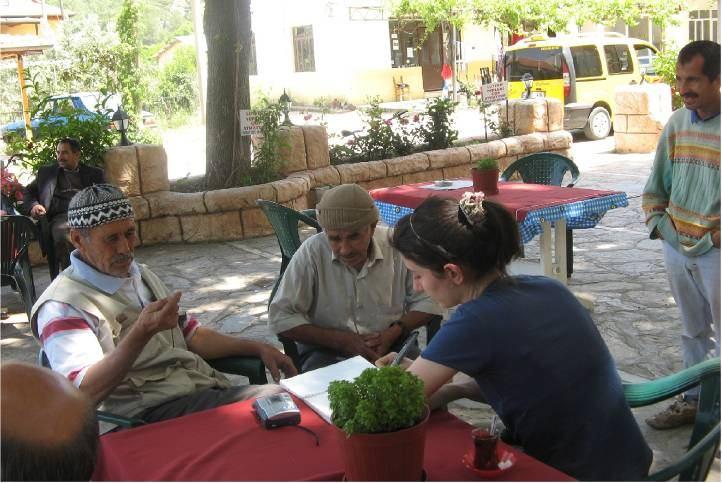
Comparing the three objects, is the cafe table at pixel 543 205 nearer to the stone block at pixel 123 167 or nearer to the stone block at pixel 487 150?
the stone block at pixel 123 167

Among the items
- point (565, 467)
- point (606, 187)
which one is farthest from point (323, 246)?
Result: point (606, 187)

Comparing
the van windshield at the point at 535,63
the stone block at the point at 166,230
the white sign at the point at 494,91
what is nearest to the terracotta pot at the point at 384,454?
the stone block at the point at 166,230

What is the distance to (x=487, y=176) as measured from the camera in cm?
545

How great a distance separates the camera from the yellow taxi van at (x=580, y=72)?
15195 mm

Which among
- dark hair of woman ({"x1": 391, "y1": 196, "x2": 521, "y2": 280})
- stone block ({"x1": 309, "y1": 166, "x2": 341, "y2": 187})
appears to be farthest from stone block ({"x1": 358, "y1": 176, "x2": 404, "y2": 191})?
dark hair of woman ({"x1": 391, "y1": 196, "x2": 521, "y2": 280})

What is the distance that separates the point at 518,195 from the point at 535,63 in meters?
10.9

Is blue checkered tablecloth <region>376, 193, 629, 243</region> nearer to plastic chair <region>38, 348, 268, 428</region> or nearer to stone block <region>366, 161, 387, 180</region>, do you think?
plastic chair <region>38, 348, 268, 428</region>

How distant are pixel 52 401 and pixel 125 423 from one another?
108 centimetres

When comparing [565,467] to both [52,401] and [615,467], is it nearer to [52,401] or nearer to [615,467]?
[615,467]

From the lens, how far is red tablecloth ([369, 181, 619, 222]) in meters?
5.07

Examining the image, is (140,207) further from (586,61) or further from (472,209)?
(586,61)

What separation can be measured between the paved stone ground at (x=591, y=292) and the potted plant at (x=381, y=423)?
→ 208cm

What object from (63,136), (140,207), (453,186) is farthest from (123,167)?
(453,186)

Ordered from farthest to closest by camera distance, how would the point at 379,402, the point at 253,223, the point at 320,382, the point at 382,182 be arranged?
the point at 382,182 → the point at 253,223 → the point at 320,382 → the point at 379,402
